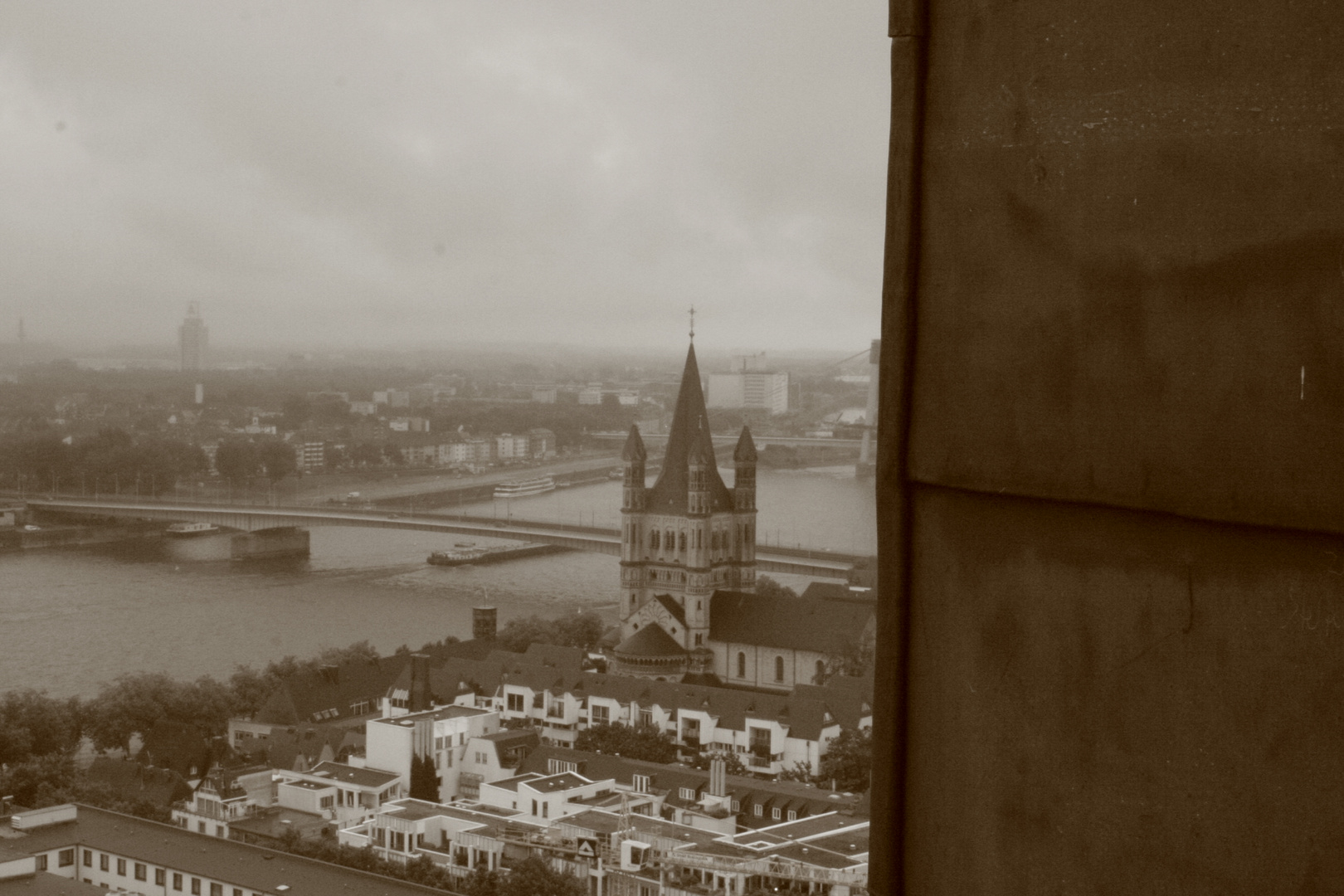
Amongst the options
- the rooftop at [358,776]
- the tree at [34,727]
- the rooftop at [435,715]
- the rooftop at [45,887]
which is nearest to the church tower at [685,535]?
the rooftop at [435,715]

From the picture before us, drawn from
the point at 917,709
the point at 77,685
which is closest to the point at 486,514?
the point at 77,685

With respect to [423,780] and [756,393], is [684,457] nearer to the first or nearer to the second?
[423,780]

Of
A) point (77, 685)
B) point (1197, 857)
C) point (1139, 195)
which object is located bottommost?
point (77, 685)

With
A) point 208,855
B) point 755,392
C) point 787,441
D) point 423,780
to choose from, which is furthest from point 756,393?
point 208,855

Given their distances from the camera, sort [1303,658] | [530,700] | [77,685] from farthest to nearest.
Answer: [77,685]
[530,700]
[1303,658]

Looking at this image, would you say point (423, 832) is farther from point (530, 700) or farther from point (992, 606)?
point (992, 606)

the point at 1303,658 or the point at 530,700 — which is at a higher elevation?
the point at 1303,658
